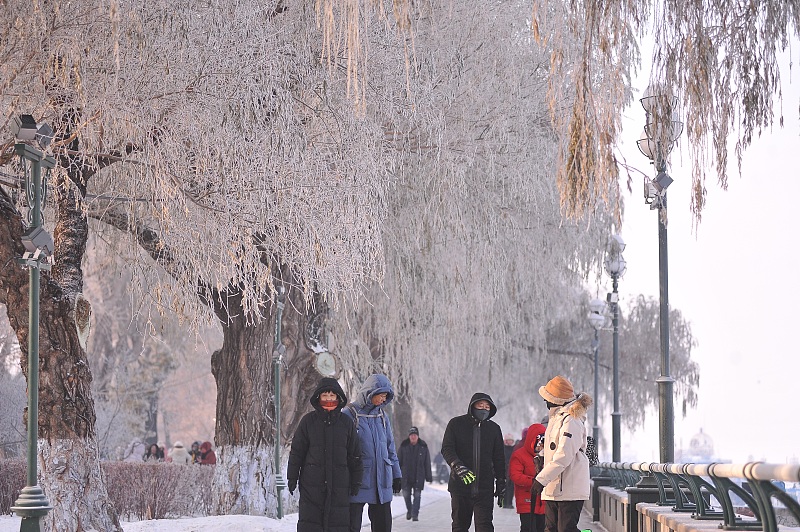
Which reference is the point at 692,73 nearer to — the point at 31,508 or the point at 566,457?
the point at 566,457

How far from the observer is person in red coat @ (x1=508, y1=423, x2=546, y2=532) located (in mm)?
12773

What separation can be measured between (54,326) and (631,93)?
10.9m

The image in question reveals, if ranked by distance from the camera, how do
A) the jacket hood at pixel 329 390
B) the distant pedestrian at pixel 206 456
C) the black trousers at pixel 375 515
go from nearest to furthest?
the jacket hood at pixel 329 390 < the black trousers at pixel 375 515 < the distant pedestrian at pixel 206 456

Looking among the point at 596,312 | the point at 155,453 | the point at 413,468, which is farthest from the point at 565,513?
the point at 155,453

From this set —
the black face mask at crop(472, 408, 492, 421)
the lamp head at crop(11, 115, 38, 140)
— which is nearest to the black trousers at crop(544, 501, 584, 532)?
the black face mask at crop(472, 408, 492, 421)

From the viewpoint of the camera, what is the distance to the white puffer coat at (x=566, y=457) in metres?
10.7

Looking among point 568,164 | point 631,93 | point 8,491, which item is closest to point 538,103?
point 631,93

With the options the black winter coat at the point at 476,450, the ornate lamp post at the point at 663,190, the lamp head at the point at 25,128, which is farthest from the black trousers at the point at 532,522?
the lamp head at the point at 25,128

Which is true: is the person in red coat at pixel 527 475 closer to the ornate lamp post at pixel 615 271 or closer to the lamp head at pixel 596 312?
the ornate lamp post at pixel 615 271

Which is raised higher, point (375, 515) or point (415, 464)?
point (375, 515)

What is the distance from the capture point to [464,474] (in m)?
11.8

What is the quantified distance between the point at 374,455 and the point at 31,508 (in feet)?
9.97

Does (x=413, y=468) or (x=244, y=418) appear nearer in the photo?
(x=244, y=418)

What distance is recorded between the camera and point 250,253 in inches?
585
